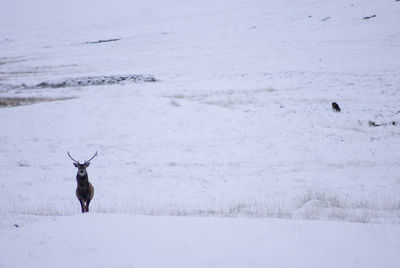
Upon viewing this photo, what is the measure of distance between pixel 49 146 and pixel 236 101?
41.8 feet

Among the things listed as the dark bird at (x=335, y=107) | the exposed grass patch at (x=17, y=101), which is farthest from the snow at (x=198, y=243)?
the exposed grass patch at (x=17, y=101)

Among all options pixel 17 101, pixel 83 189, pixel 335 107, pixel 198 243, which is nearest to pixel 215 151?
pixel 83 189

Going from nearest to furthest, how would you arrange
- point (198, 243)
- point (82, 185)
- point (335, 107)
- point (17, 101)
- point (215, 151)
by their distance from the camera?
point (198, 243) < point (82, 185) < point (215, 151) < point (335, 107) < point (17, 101)

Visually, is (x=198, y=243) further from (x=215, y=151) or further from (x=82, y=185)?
(x=215, y=151)

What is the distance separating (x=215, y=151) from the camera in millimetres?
15781

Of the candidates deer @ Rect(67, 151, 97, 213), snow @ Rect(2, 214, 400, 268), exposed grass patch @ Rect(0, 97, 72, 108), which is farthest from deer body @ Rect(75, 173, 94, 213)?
exposed grass patch @ Rect(0, 97, 72, 108)

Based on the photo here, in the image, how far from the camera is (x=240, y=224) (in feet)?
21.3

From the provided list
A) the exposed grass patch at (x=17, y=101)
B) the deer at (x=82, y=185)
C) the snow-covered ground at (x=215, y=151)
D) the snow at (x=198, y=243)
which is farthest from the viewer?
the exposed grass patch at (x=17, y=101)

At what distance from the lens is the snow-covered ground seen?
5.68m

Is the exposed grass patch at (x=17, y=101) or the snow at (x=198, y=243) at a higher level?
the exposed grass patch at (x=17, y=101)

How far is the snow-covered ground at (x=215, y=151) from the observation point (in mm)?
5676

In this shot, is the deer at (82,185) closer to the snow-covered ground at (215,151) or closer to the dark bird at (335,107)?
the snow-covered ground at (215,151)

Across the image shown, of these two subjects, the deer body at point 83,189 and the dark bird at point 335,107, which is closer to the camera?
the deer body at point 83,189

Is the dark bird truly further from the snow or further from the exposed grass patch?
the exposed grass patch
